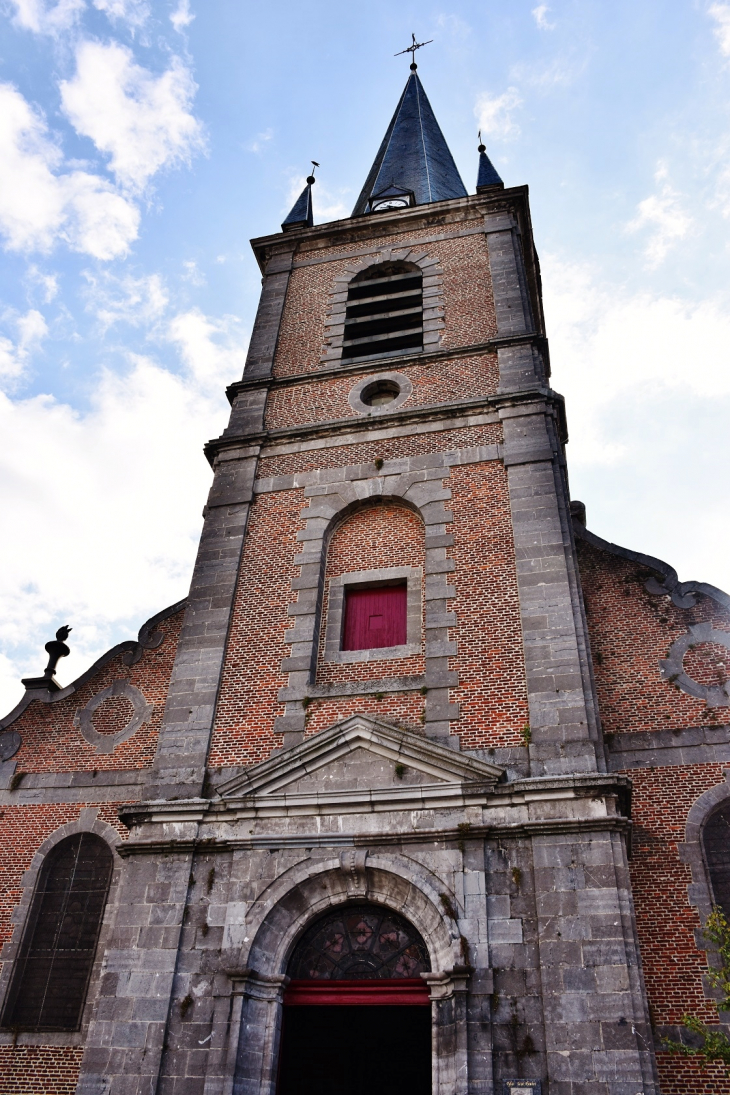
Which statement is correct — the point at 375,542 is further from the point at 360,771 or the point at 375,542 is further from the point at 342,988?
the point at 342,988

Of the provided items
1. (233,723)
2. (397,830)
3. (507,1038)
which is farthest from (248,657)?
(507,1038)

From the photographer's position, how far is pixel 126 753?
432 inches

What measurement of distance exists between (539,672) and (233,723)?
3418 mm

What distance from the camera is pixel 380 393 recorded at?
44.1ft

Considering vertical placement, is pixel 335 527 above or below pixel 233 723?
above

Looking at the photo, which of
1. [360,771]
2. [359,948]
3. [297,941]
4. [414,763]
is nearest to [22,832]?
[297,941]

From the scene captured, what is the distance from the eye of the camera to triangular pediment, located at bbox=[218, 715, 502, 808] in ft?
27.8

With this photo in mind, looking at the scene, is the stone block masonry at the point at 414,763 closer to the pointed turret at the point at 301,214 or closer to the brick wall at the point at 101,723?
the brick wall at the point at 101,723

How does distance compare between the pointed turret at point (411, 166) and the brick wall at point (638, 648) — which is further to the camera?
the pointed turret at point (411, 166)

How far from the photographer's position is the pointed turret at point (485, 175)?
1656 cm

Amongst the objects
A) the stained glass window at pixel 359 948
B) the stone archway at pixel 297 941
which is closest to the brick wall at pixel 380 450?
the stone archway at pixel 297 941

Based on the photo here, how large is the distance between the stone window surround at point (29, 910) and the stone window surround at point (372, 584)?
11.0 ft

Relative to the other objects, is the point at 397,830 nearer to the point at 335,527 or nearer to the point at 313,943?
the point at 313,943

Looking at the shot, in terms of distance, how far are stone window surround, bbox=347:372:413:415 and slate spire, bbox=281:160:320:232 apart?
17.1ft
